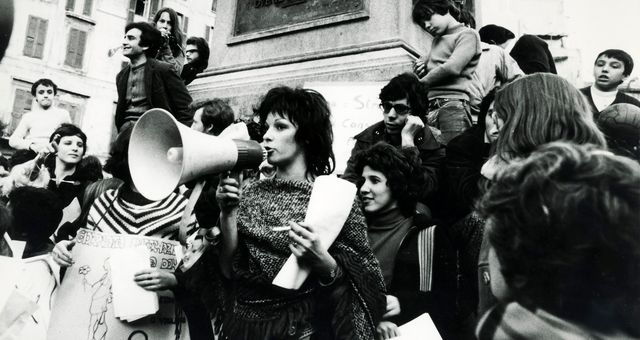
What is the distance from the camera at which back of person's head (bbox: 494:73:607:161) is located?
2070mm

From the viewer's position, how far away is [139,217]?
2762 millimetres

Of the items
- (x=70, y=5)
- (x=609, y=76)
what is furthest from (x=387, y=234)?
(x=70, y=5)

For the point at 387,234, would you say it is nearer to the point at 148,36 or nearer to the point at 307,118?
the point at 307,118

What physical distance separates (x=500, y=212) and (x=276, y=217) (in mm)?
1244

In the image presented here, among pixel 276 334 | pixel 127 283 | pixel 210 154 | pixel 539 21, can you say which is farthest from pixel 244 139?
pixel 539 21

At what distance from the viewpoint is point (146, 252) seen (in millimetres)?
2580

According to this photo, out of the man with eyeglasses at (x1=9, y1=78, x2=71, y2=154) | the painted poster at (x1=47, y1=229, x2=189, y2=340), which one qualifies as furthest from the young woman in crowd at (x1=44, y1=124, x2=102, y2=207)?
the painted poster at (x1=47, y1=229, x2=189, y2=340)

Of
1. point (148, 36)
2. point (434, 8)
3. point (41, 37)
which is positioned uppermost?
point (41, 37)

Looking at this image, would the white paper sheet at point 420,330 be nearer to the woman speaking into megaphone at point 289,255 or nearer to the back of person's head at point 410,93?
the woman speaking into megaphone at point 289,255

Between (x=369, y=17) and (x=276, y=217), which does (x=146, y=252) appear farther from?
(x=369, y=17)

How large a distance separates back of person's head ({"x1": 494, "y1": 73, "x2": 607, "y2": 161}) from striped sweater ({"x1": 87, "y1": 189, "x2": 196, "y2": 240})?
1.49m

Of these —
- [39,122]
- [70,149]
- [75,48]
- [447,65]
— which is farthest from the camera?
[75,48]

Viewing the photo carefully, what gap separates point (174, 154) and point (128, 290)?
75cm

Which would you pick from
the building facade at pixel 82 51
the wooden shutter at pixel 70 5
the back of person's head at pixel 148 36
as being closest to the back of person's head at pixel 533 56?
the back of person's head at pixel 148 36
